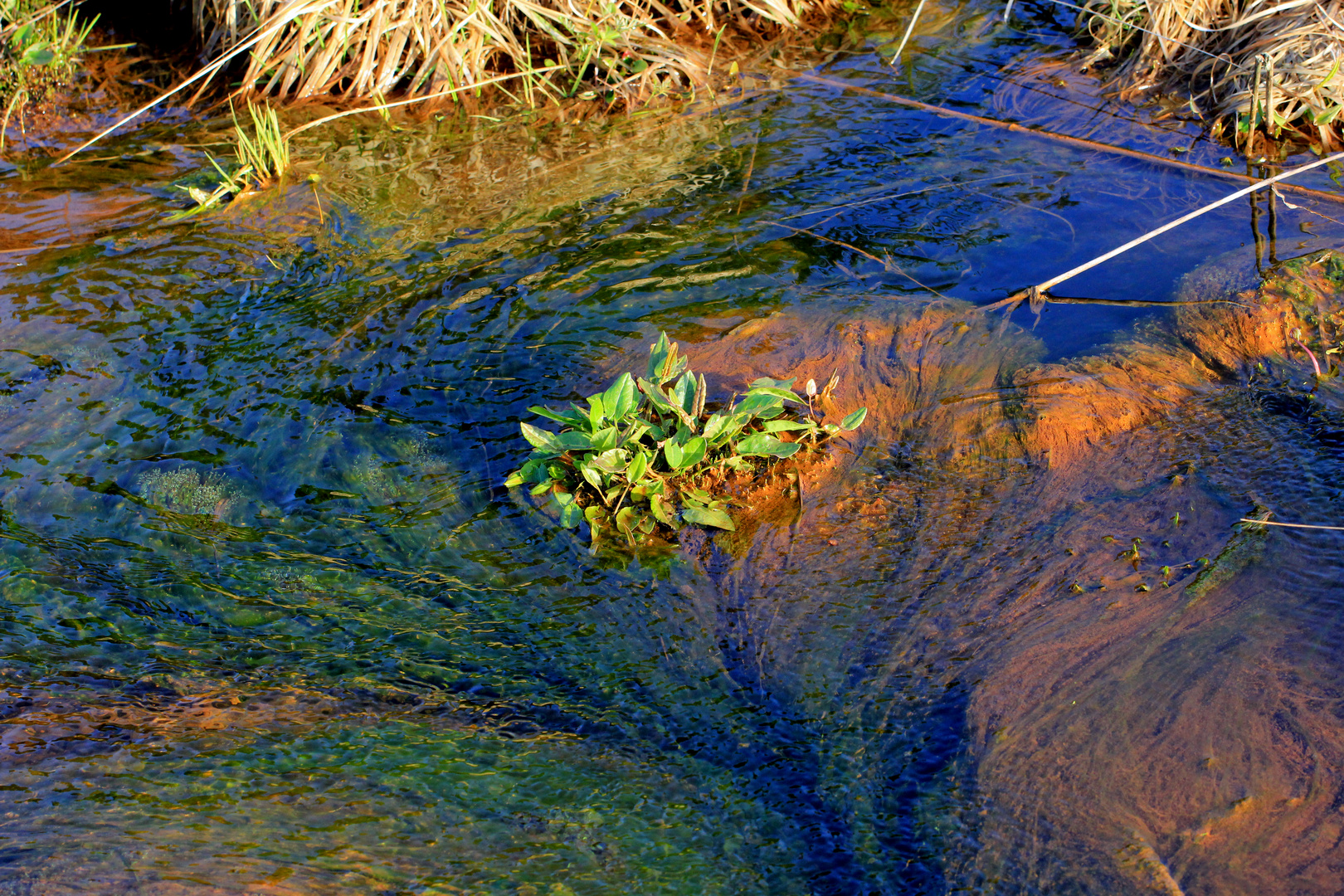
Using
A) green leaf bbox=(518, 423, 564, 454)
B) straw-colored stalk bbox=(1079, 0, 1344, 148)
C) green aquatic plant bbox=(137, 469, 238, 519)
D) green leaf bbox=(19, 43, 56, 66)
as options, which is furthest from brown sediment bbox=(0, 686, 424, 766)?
green leaf bbox=(19, 43, 56, 66)

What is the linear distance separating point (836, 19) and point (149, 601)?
4.58 metres

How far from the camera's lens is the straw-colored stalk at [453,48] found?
4602mm

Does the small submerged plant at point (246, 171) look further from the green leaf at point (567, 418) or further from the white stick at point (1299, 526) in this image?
the white stick at point (1299, 526)

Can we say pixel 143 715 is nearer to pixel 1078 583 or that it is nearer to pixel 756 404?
pixel 756 404

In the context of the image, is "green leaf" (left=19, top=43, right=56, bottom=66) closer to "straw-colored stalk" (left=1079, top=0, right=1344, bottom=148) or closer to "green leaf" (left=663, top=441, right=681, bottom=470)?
"green leaf" (left=663, top=441, right=681, bottom=470)

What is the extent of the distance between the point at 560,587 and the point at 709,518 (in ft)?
1.39

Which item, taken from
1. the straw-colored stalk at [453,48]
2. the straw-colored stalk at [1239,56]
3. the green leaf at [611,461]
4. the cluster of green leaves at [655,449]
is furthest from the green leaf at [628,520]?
the straw-colored stalk at [1239,56]

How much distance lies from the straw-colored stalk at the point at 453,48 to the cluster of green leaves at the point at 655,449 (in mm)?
2639

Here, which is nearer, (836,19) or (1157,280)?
(1157,280)

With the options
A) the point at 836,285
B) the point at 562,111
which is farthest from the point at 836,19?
the point at 836,285

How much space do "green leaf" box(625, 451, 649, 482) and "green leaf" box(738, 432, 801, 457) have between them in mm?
264

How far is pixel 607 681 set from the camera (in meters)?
2.06

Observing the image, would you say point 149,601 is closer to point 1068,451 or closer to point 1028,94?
point 1068,451

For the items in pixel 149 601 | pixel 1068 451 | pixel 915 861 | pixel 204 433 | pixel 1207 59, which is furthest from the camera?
pixel 1207 59
